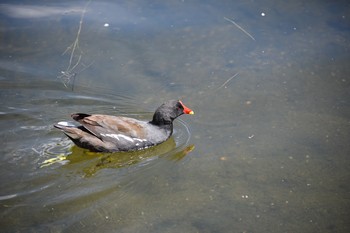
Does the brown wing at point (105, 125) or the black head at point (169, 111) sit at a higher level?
the black head at point (169, 111)

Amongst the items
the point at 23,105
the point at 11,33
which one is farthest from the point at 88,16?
the point at 23,105

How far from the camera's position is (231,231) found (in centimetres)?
546

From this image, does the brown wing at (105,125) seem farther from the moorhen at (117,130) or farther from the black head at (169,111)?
the black head at (169,111)

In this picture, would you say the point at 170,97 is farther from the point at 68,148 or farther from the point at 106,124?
the point at 68,148

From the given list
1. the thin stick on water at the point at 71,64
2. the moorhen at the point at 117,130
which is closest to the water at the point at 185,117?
the thin stick on water at the point at 71,64

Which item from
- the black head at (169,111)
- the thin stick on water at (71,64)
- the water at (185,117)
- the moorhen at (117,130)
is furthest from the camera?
the thin stick on water at (71,64)

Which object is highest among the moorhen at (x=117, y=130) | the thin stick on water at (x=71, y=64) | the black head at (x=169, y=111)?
the thin stick on water at (x=71, y=64)

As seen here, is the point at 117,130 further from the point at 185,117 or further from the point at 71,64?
the point at 71,64

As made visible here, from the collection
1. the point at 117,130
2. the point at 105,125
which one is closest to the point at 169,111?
the point at 117,130

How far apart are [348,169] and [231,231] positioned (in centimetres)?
207

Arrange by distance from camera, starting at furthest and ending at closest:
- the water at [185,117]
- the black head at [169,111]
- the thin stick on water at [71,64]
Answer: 1. the thin stick on water at [71,64]
2. the black head at [169,111]
3. the water at [185,117]

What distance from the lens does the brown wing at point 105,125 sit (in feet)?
23.5

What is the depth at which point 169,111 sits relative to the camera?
7.47 m

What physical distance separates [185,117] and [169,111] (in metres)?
0.53
